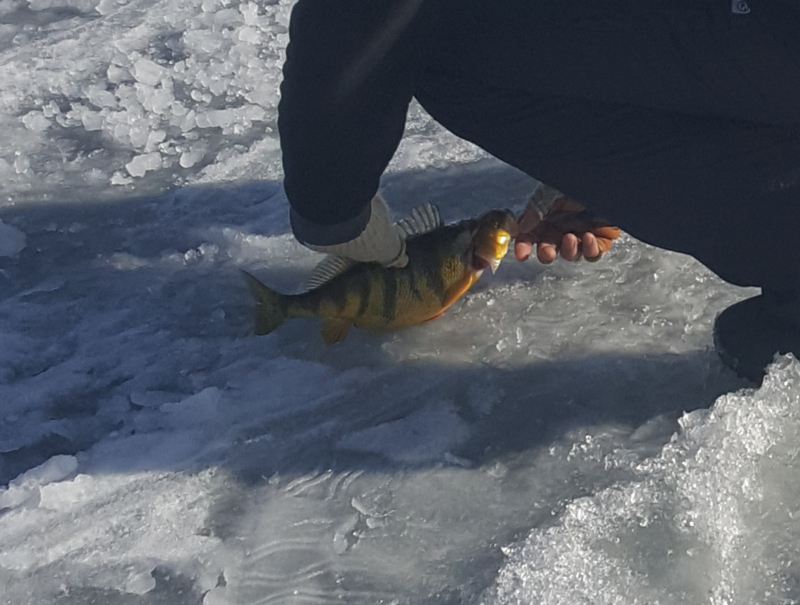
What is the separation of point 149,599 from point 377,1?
1.15 m

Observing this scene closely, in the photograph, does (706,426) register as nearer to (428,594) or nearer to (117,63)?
(428,594)

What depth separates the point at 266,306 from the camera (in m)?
2.12

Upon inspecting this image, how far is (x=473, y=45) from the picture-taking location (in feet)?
6.14

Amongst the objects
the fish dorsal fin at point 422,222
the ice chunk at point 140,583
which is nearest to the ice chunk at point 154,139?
the fish dorsal fin at point 422,222

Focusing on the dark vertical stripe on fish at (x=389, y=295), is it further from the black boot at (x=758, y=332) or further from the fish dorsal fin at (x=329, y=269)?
the black boot at (x=758, y=332)

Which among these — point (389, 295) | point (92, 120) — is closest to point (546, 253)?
point (389, 295)

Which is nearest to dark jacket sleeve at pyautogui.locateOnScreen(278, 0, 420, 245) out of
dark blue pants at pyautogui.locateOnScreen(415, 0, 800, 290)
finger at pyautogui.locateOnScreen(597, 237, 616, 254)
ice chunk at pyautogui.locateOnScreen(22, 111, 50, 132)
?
dark blue pants at pyautogui.locateOnScreen(415, 0, 800, 290)

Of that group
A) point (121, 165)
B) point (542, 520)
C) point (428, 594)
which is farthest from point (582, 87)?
point (121, 165)

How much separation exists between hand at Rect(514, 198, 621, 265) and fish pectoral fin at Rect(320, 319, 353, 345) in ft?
1.48

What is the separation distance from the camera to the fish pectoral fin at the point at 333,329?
85.7 inches

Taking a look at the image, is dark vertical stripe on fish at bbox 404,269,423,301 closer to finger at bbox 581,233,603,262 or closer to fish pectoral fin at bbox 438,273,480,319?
fish pectoral fin at bbox 438,273,480,319

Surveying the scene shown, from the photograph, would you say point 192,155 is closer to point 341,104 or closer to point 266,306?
point 266,306

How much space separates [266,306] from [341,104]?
1.94 ft

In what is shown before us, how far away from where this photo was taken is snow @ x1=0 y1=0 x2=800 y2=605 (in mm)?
1779
